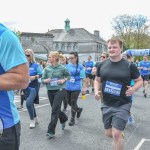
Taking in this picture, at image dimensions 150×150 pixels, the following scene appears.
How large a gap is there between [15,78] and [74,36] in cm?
10938

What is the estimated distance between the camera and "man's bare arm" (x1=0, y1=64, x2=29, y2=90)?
2449 millimetres

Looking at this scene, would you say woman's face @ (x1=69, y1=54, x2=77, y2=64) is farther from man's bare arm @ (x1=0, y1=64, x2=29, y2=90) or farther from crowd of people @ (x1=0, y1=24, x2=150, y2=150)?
man's bare arm @ (x1=0, y1=64, x2=29, y2=90)

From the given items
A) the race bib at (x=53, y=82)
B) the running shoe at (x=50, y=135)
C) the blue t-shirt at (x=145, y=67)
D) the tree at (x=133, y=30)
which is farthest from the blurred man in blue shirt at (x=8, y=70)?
the tree at (x=133, y=30)

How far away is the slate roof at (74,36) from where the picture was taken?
109 metres

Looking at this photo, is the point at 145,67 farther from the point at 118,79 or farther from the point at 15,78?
the point at 15,78

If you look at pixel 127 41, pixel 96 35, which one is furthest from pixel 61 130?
pixel 96 35

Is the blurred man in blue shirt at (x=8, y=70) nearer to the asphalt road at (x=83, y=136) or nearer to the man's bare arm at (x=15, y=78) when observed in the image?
the man's bare arm at (x=15, y=78)

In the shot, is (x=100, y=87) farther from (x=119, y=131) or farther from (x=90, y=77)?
(x=90, y=77)

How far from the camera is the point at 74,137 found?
7.29 m

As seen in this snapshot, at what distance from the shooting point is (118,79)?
17.6 feet

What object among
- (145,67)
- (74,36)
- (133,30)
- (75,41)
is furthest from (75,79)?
(74,36)

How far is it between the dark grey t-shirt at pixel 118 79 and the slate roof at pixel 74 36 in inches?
4058

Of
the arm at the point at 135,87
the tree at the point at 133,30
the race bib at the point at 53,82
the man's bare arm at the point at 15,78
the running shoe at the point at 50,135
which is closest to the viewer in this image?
the man's bare arm at the point at 15,78

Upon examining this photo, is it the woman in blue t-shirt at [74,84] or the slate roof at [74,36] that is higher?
the slate roof at [74,36]
